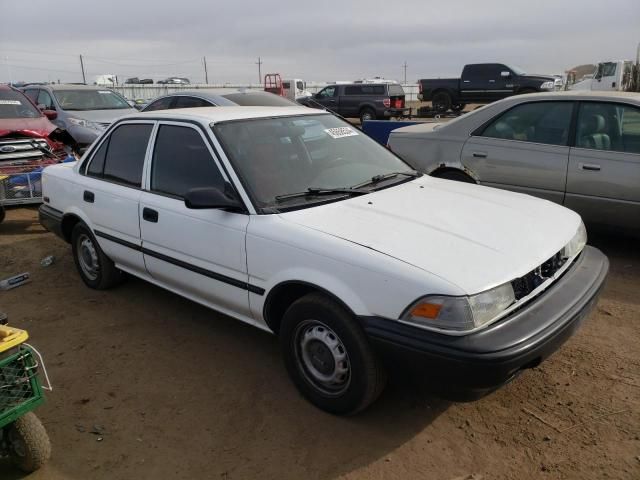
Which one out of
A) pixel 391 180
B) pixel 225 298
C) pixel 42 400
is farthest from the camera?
pixel 391 180

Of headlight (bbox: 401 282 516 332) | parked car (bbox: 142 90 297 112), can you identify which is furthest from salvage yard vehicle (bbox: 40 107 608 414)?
parked car (bbox: 142 90 297 112)

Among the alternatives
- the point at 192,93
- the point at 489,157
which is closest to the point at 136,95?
the point at 192,93

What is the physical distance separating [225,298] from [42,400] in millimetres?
1176

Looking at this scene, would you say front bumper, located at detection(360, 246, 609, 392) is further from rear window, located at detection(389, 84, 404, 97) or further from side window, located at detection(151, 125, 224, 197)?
rear window, located at detection(389, 84, 404, 97)

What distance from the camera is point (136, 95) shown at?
115 feet

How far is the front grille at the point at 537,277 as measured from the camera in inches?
103

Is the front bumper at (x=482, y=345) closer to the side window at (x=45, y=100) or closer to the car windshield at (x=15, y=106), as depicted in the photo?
the car windshield at (x=15, y=106)

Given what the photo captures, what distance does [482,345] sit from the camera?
237cm

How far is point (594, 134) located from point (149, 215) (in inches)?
162

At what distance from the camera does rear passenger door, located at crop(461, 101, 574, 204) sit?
523 centimetres

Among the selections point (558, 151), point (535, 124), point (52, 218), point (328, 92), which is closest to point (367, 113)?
point (328, 92)

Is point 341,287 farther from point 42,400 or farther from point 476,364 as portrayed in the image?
point 42,400

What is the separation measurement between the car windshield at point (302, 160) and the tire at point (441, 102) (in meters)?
20.2

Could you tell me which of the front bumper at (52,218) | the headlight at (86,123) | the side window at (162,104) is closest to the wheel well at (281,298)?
the front bumper at (52,218)
